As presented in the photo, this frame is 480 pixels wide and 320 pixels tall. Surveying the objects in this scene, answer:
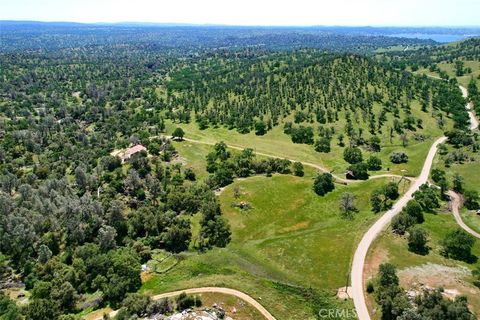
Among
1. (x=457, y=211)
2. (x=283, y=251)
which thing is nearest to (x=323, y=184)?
(x=283, y=251)

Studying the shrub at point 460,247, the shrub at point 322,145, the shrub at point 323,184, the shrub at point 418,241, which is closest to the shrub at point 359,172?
the shrub at point 323,184

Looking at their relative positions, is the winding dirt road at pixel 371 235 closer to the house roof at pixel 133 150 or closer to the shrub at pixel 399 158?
the shrub at pixel 399 158

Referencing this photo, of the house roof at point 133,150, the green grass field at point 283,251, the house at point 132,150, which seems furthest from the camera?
the house roof at point 133,150

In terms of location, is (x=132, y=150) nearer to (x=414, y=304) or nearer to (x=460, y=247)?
(x=414, y=304)

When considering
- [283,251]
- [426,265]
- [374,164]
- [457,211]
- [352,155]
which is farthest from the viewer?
[352,155]

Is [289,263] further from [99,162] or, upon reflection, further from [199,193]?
[99,162]

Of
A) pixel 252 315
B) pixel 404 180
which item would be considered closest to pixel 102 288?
pixel 252 315
